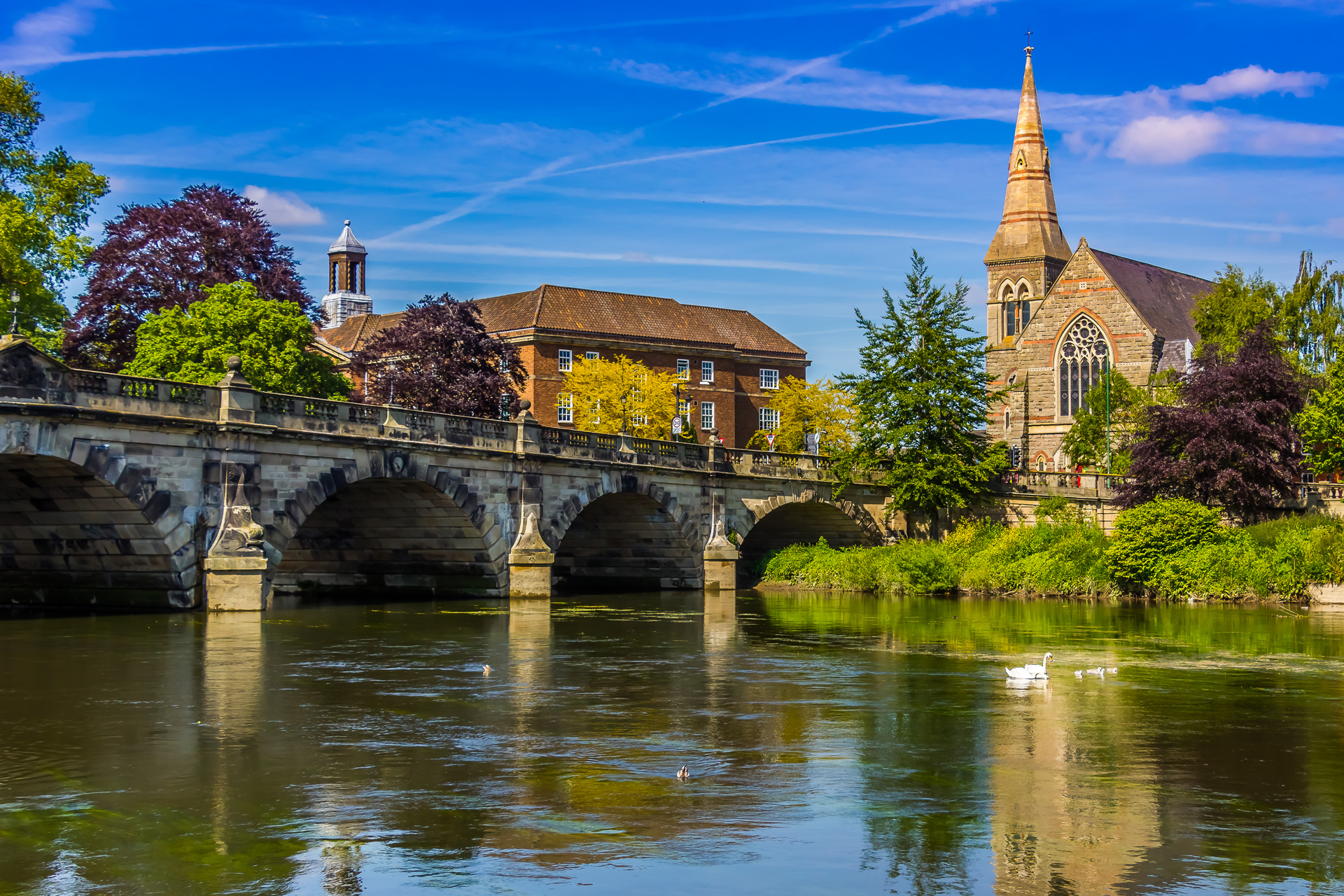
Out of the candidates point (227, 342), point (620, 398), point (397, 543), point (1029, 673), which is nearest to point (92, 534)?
point (397, 543)

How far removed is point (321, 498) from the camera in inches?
1441

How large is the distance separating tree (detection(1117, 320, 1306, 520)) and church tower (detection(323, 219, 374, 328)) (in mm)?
74780

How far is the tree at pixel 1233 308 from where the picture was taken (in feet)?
224

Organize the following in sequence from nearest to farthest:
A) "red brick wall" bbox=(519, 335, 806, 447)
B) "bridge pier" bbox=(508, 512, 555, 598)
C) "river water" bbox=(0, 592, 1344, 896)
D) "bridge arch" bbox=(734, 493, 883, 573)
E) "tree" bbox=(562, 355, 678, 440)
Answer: "river water" bbox=(0, 592, 1344, 896) → "bridge pier" bbox=(508, 512, 555, 598) → "bridge arch" bbox=(734, 493, 883, 573) → "tree" bbox=(562, 355, 678, 440) → "red brick wall" bbox=(519, 335, 806, 447)

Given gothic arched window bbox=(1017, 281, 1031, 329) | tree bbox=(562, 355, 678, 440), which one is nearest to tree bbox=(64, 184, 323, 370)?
tree bbox=(562, 355, 678, 440)

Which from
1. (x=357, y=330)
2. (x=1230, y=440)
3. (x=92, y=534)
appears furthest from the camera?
(x=357, y=330)

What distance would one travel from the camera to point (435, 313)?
63.1m

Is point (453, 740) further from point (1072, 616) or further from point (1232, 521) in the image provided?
point (1232, 521)

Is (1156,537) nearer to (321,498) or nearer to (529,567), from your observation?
(529,567)

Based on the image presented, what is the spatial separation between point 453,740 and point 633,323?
2958 inches

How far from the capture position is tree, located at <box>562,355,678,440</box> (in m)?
80.0

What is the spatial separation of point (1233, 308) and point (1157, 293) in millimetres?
20009

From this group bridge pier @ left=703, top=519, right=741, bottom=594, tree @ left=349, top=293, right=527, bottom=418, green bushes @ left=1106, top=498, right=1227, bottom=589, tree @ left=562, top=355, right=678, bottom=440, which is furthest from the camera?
tree @ left=562, top=355, right=678, bottom=440

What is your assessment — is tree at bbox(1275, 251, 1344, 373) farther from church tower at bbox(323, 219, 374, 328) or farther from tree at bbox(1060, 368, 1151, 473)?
church tower at bbox(323, 219, 374, 328)
